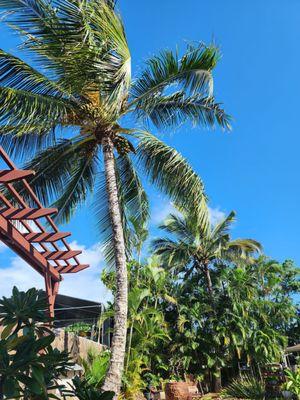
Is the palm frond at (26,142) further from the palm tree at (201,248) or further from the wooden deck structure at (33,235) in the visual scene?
the palm tree at (201,248)

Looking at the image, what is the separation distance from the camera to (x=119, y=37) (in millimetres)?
7062

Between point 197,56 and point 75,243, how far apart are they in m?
4.77

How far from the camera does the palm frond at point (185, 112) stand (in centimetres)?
912

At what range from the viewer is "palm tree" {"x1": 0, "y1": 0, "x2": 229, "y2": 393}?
22.8ft

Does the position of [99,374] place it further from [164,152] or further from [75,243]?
[164,152]

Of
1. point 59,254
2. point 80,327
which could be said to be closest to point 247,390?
point 80,327

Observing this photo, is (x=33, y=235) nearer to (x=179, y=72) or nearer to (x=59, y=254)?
(x=59, y=254)

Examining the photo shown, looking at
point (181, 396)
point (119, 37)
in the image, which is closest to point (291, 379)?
point (181, 396)

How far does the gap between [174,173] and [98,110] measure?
2209 millimetres

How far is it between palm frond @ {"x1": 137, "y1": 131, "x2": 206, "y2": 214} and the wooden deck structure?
258 centimetres

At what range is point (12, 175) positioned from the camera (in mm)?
5512

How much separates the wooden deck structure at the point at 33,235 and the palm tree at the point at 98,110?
1.12 metres

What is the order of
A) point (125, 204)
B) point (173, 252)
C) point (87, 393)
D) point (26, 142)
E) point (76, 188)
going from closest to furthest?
1. point (87, 393)
2. point (26, 142)
3. point (76, 188)
4. point (125, 204)
5. point (173, 252)

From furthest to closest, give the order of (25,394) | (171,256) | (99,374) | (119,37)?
(171,256) → (99,374) → (119,37) → (25,394)
